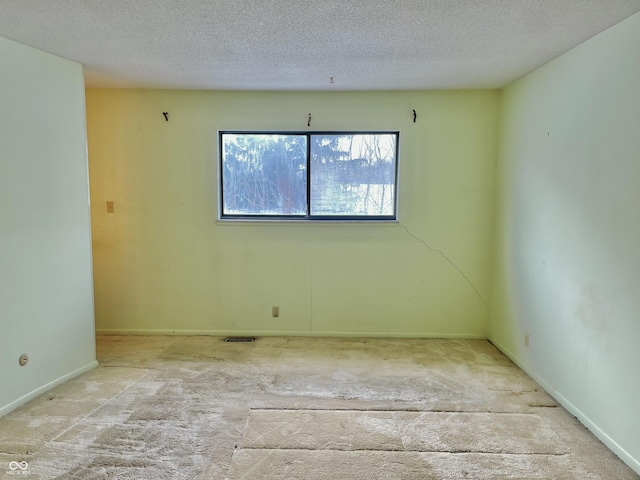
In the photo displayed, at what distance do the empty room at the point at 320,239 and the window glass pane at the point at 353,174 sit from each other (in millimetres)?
22

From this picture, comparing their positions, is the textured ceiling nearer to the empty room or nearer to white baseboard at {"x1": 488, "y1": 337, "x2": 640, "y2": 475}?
the empty room

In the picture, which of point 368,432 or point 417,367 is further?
point 417,367

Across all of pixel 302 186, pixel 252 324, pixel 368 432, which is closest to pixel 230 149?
pixel 302 186

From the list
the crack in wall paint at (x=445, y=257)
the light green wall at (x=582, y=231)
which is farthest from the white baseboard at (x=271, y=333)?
the light green wall at (x=582, y=231)

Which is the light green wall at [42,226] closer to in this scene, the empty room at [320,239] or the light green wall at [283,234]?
the empty room at [320,239]

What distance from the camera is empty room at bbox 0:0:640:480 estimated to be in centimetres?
192

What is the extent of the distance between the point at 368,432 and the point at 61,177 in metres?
2.67

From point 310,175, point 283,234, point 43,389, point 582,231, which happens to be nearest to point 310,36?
point 310,175

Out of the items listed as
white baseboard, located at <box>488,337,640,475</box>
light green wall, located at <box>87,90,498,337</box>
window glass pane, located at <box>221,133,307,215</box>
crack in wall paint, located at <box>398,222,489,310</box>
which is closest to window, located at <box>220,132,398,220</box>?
window glass pane, located at <box>221,133,307,215</box>

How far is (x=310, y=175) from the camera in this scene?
3521mm

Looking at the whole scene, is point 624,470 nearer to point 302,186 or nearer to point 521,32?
point 521,32

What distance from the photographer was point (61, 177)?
2615 mm

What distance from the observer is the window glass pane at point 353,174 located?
3.52 metres

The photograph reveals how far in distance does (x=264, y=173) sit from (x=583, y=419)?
3.04 metres
